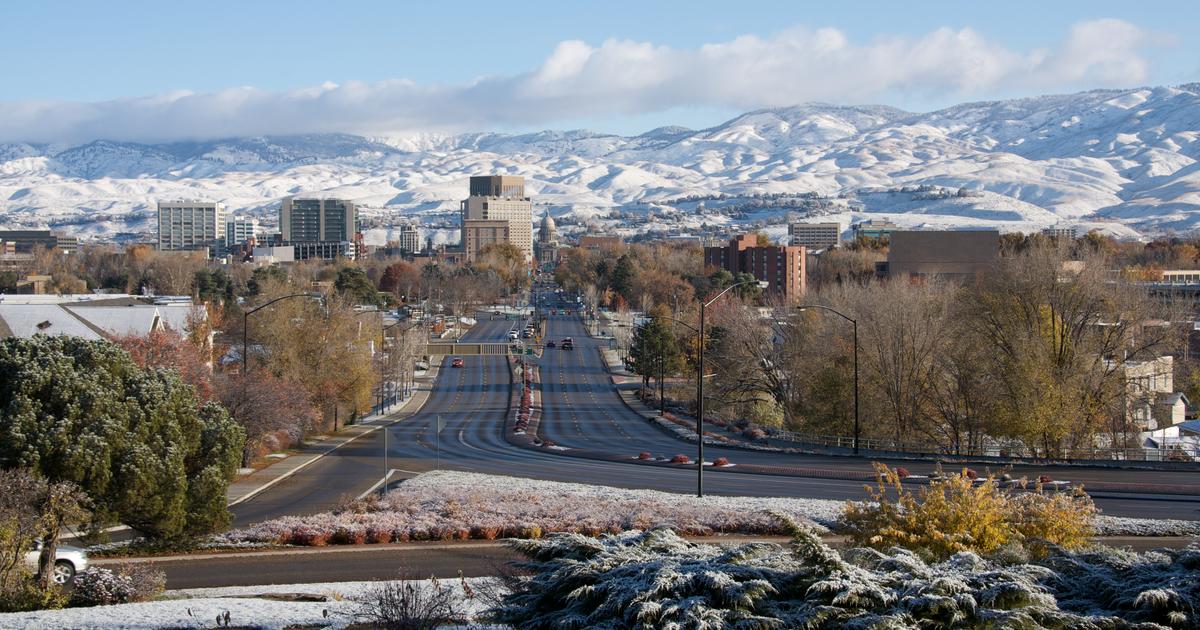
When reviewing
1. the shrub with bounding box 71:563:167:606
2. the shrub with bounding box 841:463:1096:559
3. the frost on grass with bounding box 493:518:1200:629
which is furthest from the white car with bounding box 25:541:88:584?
the shrub with bounding box 841:463:1096:559

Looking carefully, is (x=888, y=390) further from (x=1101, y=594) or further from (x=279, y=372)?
(x=1101, y=594)

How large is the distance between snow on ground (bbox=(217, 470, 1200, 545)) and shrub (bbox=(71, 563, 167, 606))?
577 cm

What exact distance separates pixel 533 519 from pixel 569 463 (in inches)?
655

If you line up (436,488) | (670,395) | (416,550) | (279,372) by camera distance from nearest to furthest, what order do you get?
(416,550) < (436,488) < (279,372) < (670,395)

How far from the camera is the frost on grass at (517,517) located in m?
25.2

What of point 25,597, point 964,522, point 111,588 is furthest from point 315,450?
point 964,522

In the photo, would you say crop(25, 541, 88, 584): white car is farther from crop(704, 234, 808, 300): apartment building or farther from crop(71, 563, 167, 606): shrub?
crop(704, 234, 808, 300): apartment building

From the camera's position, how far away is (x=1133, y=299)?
2087 inches

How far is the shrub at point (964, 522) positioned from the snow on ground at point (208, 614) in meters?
5.81

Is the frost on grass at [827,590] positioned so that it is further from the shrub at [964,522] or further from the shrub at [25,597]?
the shrub at [25,597]

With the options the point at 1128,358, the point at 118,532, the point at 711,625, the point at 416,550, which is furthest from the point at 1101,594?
the point at 1128,358

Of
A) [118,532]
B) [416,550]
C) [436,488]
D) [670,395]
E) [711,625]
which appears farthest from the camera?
[670,395]

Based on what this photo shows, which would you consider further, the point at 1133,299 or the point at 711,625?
the point at 1133,299

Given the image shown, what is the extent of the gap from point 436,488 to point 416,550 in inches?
320
